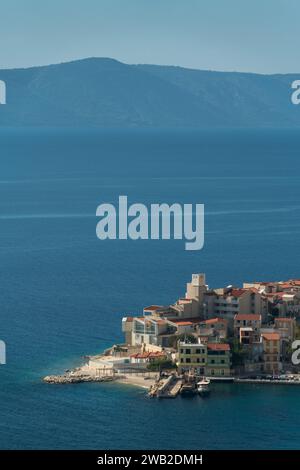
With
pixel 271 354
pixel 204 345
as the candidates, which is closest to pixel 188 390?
pixel 204 345

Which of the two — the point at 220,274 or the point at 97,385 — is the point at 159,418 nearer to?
the point at 97,385

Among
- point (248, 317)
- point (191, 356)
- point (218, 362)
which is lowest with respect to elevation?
point (218, 362)

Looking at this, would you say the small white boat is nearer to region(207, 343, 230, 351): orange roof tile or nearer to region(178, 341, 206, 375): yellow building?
region(178, 341, 206, 375): yellow building

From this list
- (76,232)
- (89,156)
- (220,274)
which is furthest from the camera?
(89,156)

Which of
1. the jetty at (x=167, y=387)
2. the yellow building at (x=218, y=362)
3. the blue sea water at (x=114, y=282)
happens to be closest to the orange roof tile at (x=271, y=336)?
the yellow building at (x=218, y=362)

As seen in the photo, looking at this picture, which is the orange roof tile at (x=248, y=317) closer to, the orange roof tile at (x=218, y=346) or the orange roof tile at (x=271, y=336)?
the orange roof tile at (x=271, y=336)

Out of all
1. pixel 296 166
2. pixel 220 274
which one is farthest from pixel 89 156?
pixel 220 274

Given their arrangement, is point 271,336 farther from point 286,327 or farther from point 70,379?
point 70,379

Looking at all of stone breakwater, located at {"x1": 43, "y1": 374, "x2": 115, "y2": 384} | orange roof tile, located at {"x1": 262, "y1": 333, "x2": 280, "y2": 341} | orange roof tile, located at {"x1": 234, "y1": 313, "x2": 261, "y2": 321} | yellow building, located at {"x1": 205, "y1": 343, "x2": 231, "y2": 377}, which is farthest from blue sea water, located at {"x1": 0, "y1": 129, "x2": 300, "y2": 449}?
orange roof tile, located at {"x1": 234, "y1": 313, "x2": 261, "y2": 321}
